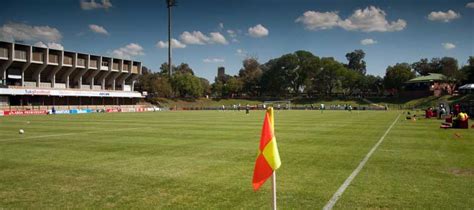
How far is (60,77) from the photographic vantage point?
93375mm

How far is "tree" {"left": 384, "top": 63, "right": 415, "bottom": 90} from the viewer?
11638 cm

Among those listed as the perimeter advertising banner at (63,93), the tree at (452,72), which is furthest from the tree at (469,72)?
the perimeter advertising banner at (63,93)

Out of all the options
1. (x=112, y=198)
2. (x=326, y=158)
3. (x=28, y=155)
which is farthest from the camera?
(x=28, y=155)

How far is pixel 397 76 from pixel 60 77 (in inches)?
3961

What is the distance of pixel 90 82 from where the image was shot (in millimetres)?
99812

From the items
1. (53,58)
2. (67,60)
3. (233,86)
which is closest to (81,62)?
(67,60)

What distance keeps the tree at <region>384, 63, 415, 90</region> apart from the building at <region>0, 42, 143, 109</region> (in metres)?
81.3

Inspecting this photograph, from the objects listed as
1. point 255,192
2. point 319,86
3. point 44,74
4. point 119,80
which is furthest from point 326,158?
point 319,86

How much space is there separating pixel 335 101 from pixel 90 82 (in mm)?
74437

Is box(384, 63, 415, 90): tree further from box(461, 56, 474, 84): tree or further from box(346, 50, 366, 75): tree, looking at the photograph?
box(346, 50, 366, 75): tree

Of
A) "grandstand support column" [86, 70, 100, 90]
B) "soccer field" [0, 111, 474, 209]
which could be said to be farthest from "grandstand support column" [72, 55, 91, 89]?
"soccer field" [0, 111, 474, 209]

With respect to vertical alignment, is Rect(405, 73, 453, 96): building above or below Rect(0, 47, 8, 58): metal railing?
below

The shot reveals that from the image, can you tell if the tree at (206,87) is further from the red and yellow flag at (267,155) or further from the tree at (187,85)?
the red and yellow flag at (267,155)

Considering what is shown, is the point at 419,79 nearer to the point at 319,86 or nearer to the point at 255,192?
the point at 319,86
